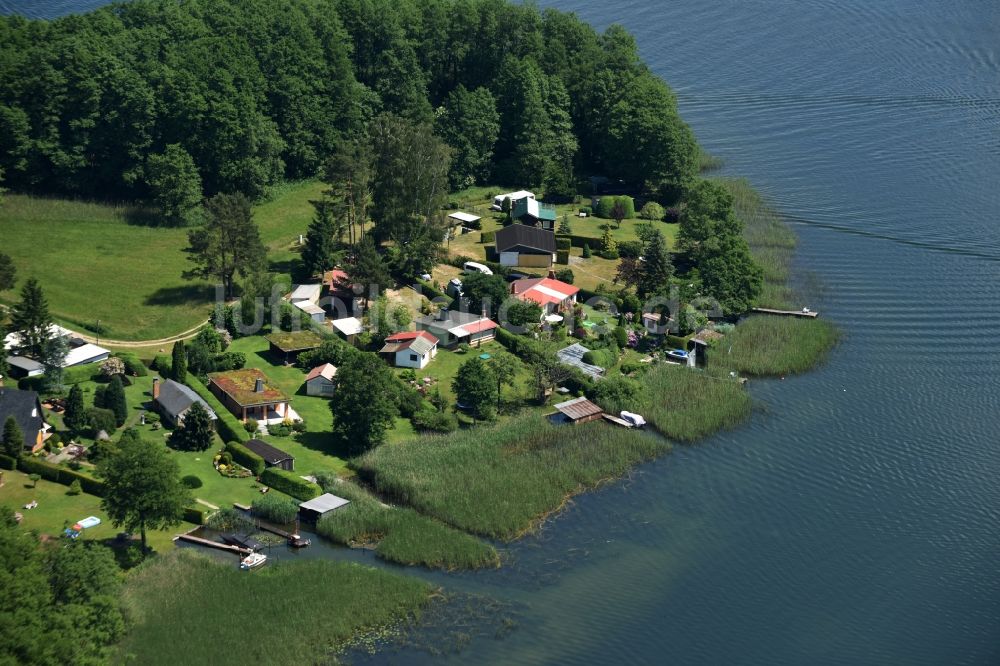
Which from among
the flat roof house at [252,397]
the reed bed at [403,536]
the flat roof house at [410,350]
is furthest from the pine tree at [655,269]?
the reed bed at [403,536]

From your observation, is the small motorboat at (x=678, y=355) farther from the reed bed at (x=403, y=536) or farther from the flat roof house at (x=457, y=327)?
the reed bed at (x=403, y=536)

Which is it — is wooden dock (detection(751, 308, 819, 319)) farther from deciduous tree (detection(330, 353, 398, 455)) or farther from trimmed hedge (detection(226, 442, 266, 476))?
trimmed hedge (detection(226, 442, 266, 476))

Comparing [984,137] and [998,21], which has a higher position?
[998,21]

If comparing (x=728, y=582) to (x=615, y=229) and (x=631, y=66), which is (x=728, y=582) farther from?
(x=631, y=66)

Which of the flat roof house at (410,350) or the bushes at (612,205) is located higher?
the bushes at (612,205)

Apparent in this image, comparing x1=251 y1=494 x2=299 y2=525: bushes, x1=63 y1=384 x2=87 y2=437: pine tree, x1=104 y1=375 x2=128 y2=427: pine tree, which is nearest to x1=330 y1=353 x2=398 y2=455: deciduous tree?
x1=251 y1=494 x2=299 y2=525: bushes

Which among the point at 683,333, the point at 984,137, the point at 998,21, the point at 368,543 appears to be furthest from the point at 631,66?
the point at 368,543
